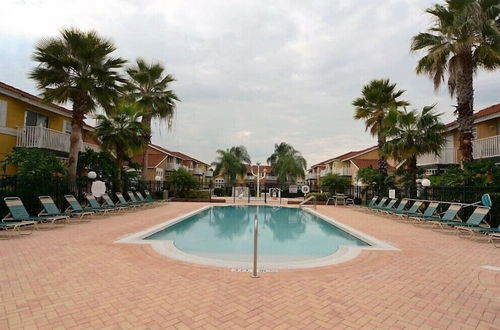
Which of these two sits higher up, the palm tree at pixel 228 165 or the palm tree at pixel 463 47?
the palm tree at pixel 463 47

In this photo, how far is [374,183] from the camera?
74.5ft

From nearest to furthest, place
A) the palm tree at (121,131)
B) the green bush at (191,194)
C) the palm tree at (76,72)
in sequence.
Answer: the palm tree at (76,72) < the palm tree at (121,131) < the green bush at (191,194)

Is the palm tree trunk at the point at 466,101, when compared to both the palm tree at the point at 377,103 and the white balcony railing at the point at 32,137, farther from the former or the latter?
the white balcony railing at the point at 32,137

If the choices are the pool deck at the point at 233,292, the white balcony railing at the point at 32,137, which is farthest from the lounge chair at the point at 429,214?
the white balcony railing at the point at 32,137

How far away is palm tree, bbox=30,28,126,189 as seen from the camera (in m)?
13.4

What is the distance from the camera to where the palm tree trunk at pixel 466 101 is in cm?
1309

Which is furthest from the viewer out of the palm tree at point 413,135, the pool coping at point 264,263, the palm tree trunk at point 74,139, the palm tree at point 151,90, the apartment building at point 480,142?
the palm tree at point 151,90

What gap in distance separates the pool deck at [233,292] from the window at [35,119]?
1306cm

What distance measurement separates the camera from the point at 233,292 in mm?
4707

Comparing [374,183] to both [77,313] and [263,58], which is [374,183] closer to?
[263,58]

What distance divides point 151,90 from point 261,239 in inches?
675

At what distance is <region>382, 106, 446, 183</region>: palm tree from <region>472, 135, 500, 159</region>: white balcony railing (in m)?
2.43

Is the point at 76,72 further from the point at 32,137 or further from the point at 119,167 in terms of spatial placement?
the point at 119,167

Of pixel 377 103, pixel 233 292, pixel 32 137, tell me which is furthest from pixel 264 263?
pixel 377 103
